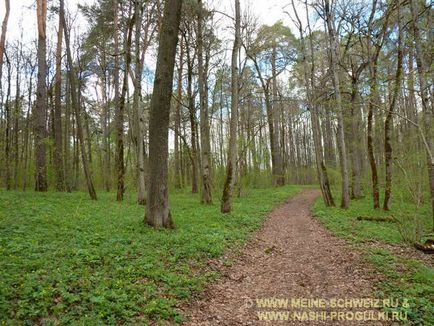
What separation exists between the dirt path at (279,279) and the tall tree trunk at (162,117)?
2448mm

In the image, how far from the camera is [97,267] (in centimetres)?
450

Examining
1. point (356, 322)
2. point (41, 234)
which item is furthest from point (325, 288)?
point (41, 234)

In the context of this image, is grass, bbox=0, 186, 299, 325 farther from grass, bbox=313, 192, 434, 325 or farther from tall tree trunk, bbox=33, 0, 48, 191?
tall tree trunk, bbox=33, 0, 48, 191

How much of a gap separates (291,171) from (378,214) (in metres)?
28.8

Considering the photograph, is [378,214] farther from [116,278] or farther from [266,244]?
[116,278]

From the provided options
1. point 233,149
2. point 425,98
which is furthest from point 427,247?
point 233,149

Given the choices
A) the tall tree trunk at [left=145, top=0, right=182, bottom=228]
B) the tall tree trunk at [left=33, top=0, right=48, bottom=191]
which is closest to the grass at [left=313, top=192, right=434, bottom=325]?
the tall tree trunk at [left=145, top=0, right=182, bottom=228]

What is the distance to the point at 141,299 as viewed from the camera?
3.79 meters

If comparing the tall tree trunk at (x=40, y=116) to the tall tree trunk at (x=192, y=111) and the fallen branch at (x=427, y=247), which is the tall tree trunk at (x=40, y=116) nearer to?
the tall tree trunk at (x=192, y=111)

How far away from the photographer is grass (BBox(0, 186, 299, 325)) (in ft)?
11.0

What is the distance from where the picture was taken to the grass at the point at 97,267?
3342mm

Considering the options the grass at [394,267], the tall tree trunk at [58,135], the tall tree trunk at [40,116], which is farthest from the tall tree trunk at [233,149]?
the tall tree trunk at [58,135]

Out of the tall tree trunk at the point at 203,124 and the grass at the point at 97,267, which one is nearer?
the grass at the point at 97,267

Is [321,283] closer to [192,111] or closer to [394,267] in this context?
[394,267]
